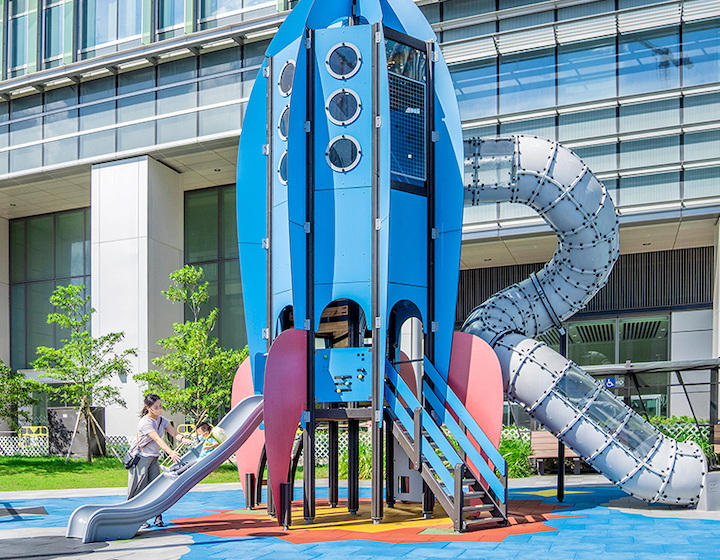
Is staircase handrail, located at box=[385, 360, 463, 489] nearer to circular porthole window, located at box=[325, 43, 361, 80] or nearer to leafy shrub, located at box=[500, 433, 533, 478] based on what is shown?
circular porthole window, located at box=[325, 43, 361, 80]

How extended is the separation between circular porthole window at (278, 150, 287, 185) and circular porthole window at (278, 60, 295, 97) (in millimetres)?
996

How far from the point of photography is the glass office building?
23203 mm

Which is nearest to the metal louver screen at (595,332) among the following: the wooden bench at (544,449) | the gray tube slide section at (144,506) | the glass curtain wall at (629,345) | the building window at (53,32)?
the glass curtain wall at (629,345)

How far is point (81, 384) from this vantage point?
25.8 metres

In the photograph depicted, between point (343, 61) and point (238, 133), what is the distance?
16.5 m

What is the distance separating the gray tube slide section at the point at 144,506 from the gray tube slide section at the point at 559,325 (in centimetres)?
452

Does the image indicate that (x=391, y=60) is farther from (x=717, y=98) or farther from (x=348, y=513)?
(x=717, y=98)

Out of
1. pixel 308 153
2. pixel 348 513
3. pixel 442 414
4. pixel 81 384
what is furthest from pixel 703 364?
pixel 81 384

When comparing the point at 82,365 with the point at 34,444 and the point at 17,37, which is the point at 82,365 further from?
the point at 17,37

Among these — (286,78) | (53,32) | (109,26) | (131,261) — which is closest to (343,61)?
(286,78)

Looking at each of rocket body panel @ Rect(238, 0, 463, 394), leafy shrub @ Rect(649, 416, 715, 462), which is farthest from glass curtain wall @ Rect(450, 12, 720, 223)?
rocket body panel @ Rect(238, 0, 463, 394)

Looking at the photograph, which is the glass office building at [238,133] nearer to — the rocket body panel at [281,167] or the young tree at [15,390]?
the young tree at [15,390]

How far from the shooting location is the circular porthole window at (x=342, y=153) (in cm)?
1135

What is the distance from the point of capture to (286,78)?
39.4 ft
